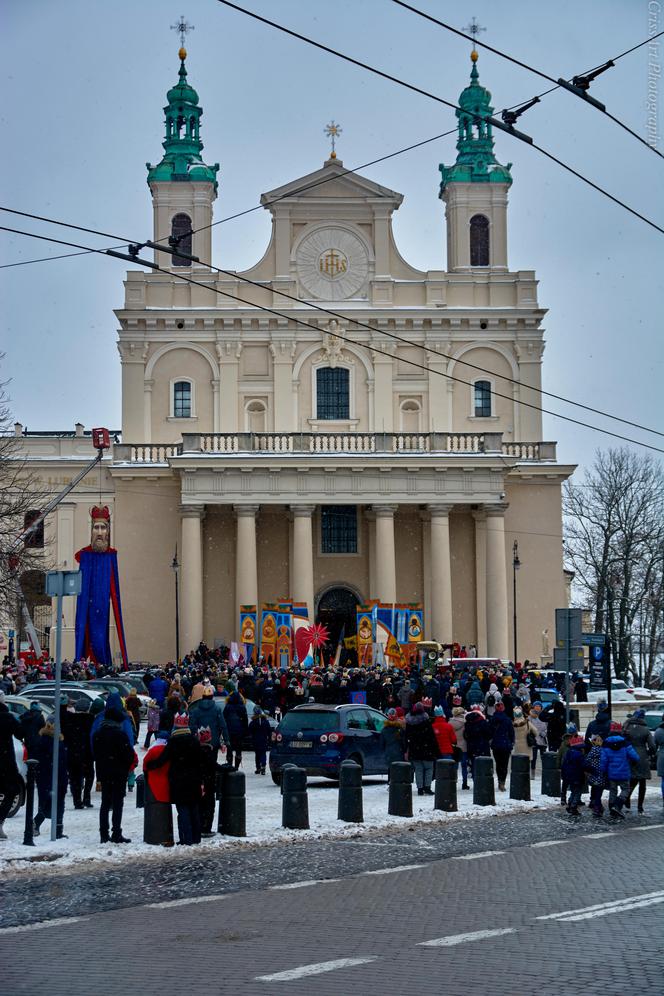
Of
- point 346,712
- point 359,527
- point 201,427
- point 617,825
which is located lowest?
point 617,825

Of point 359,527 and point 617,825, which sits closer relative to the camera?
point 617,825

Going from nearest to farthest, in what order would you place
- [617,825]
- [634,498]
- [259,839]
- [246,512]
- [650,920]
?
[650,920] → [259,839] → [617,825] → [246,512] → [634,498]

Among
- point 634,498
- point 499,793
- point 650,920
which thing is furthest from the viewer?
point 634,498

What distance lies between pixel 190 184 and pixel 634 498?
24772 millimetres

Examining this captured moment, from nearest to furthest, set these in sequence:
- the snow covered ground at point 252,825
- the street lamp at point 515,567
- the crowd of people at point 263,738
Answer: the snow covered ground at point 252,825, the crowd of people at point 263,738, the street lamp at point 515,567

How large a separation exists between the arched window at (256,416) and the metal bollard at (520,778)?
3769cm

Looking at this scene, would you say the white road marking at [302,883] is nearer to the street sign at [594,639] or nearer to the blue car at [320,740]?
the blue car at [320,740]

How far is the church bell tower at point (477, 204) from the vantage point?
60.2 meters

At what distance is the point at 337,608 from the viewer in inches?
2244

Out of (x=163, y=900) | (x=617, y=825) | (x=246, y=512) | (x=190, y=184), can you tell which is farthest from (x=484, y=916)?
(x=190, y=184)

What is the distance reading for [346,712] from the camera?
23.2 meters

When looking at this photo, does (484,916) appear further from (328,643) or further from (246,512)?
(328,643)

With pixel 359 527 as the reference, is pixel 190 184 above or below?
above

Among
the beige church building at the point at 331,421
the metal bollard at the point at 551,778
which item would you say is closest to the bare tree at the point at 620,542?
the beige church building at the point at 331,421
